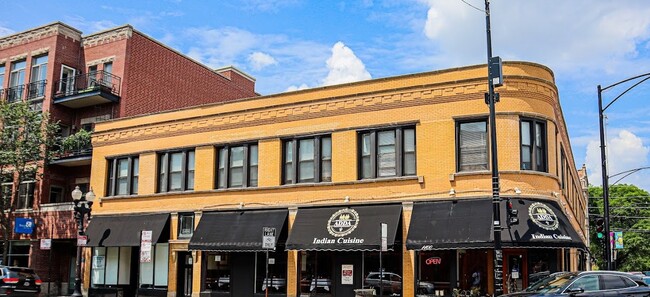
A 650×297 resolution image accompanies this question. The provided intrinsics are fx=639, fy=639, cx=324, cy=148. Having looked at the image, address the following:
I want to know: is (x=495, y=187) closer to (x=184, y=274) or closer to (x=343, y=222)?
(x=343, y=222)

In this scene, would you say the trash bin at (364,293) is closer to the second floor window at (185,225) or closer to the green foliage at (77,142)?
the second floor window at (185,225)

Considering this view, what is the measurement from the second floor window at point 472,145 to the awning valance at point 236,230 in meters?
7.69

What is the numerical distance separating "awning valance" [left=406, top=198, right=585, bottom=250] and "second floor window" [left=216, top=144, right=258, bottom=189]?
8.13m

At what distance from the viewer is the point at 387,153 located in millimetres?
24875

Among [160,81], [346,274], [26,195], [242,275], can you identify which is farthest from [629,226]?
[26,195]

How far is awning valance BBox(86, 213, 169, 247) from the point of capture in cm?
2947

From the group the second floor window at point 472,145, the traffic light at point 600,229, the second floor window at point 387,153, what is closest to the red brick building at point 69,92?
the second floor window at point 387,153

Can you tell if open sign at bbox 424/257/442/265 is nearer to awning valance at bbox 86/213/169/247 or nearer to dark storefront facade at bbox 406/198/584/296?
dark storefront facade at bbox 406/198/584/296

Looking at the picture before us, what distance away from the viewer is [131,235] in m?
30.0

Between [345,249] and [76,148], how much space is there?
1949 centimetres

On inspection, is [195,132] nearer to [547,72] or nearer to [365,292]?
[365,292]

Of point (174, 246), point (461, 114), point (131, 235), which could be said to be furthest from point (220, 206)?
point (461, 114)

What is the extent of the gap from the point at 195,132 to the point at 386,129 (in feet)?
32.2

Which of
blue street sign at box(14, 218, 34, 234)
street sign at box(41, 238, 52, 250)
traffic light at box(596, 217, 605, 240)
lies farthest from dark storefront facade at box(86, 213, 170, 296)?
traffic light at box(596, 217, 605, 240)
